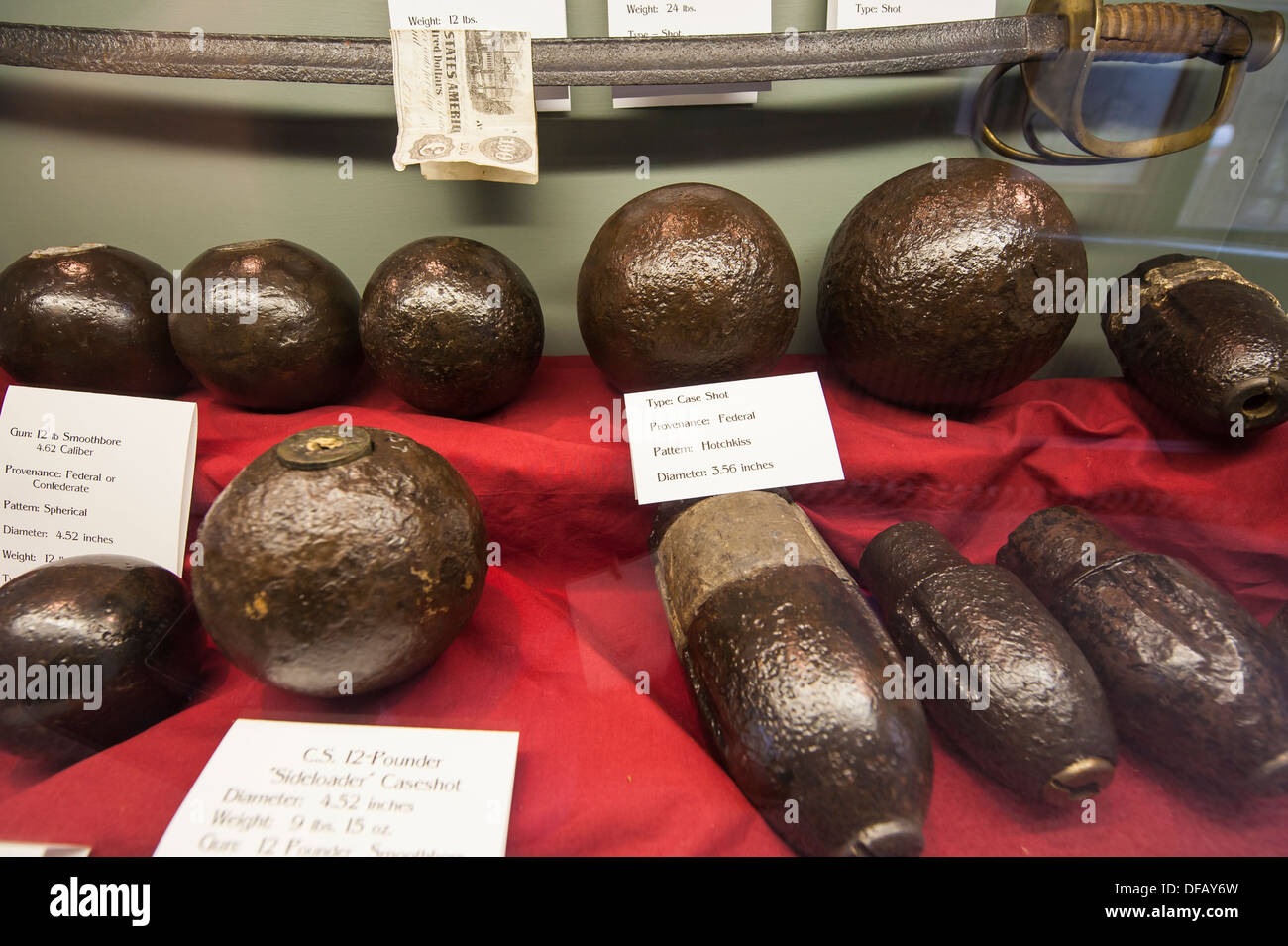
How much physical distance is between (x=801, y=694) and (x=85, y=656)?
1173 millimetres

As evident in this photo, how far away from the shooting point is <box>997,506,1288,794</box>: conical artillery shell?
1019 millimetres

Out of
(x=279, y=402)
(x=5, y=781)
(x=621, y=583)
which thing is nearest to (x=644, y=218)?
(x=621, y=583)

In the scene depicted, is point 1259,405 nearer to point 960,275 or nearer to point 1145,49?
point 960,275

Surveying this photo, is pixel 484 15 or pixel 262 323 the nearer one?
pixel 262 323

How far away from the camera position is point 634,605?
1461 mm

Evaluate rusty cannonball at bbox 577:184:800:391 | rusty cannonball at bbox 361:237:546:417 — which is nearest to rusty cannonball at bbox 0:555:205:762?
rusty cannonball at bbox 361:237:546:417

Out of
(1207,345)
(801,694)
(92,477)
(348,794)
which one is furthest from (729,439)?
(92,477)

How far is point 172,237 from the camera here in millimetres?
2041

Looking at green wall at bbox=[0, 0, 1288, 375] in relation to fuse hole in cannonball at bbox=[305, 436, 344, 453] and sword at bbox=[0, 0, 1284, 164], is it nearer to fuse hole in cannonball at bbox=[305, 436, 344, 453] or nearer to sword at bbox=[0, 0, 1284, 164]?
sword at bbox=[0, 0, 1284, 164]

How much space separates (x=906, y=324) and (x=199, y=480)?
68.6 inches

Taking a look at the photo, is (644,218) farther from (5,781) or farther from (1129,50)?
(5,781)

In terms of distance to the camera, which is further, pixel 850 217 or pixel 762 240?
pixel 850 217

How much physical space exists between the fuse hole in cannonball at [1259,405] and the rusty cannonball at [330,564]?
1.79 meters
